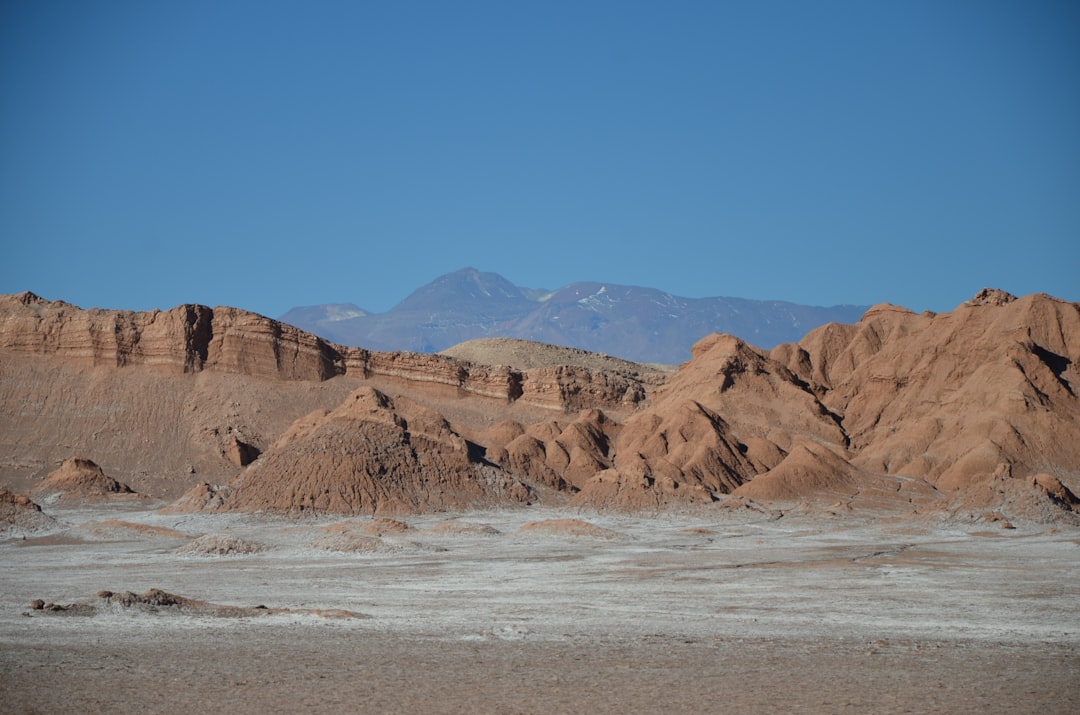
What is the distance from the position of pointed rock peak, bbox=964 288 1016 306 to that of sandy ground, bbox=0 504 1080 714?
58756 millimetres

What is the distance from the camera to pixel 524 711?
50.9 feet

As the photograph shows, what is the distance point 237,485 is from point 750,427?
135 feet

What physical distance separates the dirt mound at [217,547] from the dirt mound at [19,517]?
12.5 metres

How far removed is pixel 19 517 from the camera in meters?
52.7

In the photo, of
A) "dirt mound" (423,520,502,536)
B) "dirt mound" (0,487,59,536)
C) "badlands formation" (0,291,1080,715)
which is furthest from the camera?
"dirt mound" (423,520,502,536)

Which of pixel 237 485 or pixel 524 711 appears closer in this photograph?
pixel 524 711

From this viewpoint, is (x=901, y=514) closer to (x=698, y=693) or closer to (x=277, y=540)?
(x=277, y=540)

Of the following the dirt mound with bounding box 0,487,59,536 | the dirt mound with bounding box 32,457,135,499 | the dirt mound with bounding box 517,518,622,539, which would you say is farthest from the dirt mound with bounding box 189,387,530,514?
the dirt mound with bounding box 517,518,622,539

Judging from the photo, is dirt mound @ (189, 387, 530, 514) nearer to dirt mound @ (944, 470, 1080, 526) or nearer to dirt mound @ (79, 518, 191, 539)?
dirt mound @ (79, 518, 191, 539)

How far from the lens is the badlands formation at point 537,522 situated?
59.2 feet

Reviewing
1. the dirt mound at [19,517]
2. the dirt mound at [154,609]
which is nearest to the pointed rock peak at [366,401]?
the dirt mound at [19,517]

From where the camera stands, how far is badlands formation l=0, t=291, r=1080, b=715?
18031 mm

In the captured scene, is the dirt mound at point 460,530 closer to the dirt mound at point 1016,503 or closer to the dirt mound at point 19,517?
the dirt mound at point 19,517

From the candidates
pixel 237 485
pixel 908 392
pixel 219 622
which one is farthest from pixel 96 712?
pixel 908 392
